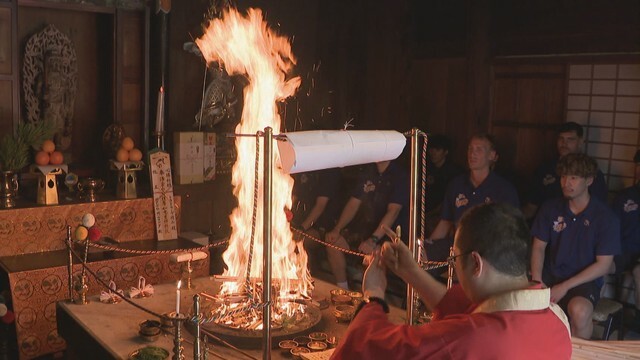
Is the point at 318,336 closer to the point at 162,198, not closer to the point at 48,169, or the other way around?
the point at 162,198

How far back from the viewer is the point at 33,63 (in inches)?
245

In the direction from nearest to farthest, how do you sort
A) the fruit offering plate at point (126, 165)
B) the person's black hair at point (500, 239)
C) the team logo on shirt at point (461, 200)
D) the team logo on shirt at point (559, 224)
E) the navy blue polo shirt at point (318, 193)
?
the person's black hair at point (500, 239), the team logo on shirt at point (559, 224), the team logo on shirt at point (461, 200), the fruit offering plate at point (126, 165), the navy blue polo shirt at point (318, 193)

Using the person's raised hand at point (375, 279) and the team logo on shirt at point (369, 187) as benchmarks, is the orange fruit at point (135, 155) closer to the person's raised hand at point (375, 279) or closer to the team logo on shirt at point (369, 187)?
the team logo on shirt at point (369, 187)

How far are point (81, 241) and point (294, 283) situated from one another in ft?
5.70

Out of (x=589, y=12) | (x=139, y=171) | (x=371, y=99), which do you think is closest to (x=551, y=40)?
(x=589, y=12)

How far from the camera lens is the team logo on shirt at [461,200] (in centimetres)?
600

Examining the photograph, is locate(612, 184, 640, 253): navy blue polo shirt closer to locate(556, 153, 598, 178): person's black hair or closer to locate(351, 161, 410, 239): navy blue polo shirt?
locate(556, 153, 598, 178): person's black hair

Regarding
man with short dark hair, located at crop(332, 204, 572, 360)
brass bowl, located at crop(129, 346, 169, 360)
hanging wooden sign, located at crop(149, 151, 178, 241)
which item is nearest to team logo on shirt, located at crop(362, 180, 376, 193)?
hanging wooden sign, located at crop(149, 151, 178, 241)

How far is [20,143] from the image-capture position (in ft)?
18.4

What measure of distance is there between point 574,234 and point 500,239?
3035mm

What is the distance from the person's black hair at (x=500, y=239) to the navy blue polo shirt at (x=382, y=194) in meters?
4.05

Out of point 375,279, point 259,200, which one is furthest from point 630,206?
point 375,279

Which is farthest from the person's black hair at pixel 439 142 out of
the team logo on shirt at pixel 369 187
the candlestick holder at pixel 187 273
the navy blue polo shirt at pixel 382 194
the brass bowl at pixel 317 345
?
the brass bowl at pixel 317 345

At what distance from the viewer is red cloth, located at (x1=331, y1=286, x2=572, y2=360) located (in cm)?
229
